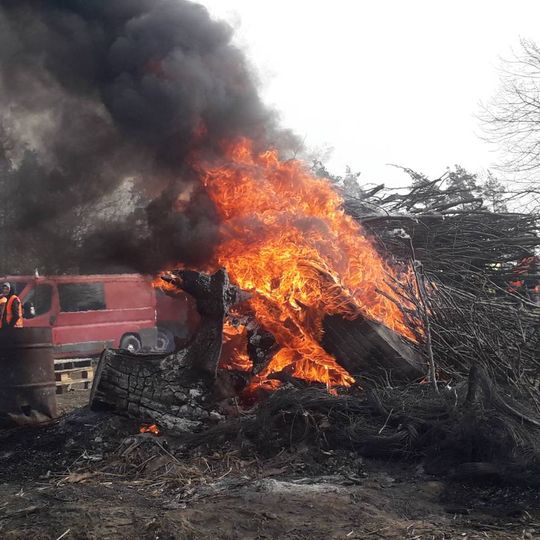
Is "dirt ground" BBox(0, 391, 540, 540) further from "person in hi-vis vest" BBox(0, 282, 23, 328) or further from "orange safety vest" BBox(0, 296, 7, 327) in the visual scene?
"orange safety vest" BBox(0, 296, 7, 327)

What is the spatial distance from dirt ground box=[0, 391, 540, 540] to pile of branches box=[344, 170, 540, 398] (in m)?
1.84

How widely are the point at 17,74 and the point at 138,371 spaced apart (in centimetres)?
507

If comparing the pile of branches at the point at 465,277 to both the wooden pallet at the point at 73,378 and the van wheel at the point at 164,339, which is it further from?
the van wheel at the point at 164,339

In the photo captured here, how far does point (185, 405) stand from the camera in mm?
6336

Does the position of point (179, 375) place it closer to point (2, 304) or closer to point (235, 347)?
point (235, 347)

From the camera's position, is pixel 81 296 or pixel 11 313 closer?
pixel 11 313

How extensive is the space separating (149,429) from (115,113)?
184 inches

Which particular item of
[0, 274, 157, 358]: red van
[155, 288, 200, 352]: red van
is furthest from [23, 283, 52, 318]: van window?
[155, 288, 200, 352]: red van

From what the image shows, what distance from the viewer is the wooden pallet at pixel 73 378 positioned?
12211 millimetres

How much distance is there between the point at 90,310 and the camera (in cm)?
1466

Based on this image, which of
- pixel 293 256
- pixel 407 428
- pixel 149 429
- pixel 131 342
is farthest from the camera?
pixel 131 342

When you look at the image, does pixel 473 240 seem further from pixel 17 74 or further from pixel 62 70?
pixel 17 74

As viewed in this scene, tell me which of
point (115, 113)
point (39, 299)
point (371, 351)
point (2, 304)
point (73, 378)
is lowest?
point (73, 378)

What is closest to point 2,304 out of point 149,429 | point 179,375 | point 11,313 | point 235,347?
point 11,313
